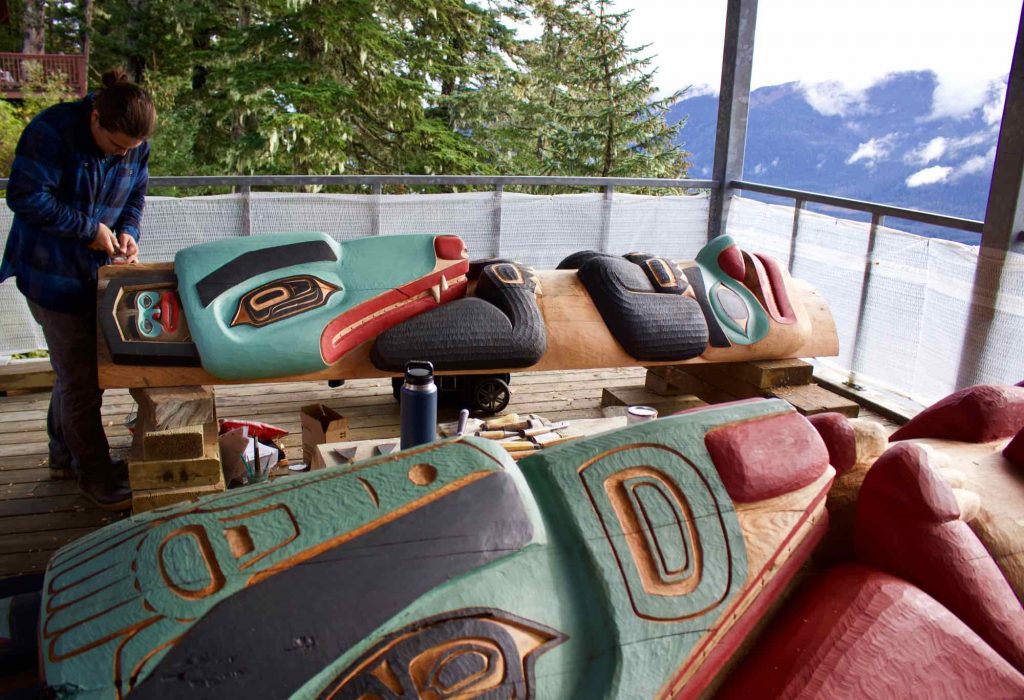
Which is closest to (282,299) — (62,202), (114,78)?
(62,202)

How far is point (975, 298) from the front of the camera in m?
3.38

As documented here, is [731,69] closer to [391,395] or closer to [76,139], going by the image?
[391,395]

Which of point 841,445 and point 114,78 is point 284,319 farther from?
point 841,445

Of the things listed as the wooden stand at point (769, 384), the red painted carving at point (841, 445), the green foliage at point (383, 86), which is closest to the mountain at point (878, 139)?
the green foliage at point (383, 86)

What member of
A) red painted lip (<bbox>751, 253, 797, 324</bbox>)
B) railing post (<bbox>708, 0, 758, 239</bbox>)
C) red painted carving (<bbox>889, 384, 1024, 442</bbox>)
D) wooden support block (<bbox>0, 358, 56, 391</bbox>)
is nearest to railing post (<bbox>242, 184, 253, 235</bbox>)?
wooden support block (<bbox>0, 358, 56, 391</bbox>)

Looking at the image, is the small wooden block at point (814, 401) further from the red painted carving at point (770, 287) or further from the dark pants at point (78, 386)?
the dark pants at point (78, 386)

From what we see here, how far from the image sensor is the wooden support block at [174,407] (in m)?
2.54

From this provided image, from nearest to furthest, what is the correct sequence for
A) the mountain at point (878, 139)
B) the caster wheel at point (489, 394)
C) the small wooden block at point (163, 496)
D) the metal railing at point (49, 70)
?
Answer: the small wooden block at point (163, 496) → the caster wheel at point (489, 394) → the metal railing at point (49, 70) → the mountain at point (878, 139)

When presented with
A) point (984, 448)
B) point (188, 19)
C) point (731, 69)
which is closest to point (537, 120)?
point (188, 19)

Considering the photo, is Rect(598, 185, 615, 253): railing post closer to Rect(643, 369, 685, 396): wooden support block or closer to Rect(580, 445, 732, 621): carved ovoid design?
Rect(643, 369, 685, 396): wooden support block

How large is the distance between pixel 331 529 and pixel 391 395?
309cm

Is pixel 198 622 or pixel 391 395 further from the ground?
pixel 198 622

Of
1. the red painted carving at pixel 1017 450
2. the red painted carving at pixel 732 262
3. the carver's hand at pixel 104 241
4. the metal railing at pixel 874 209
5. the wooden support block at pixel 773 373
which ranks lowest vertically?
the wooden support block at pixel 773 373

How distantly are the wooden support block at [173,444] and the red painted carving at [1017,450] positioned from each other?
7.10 ft
